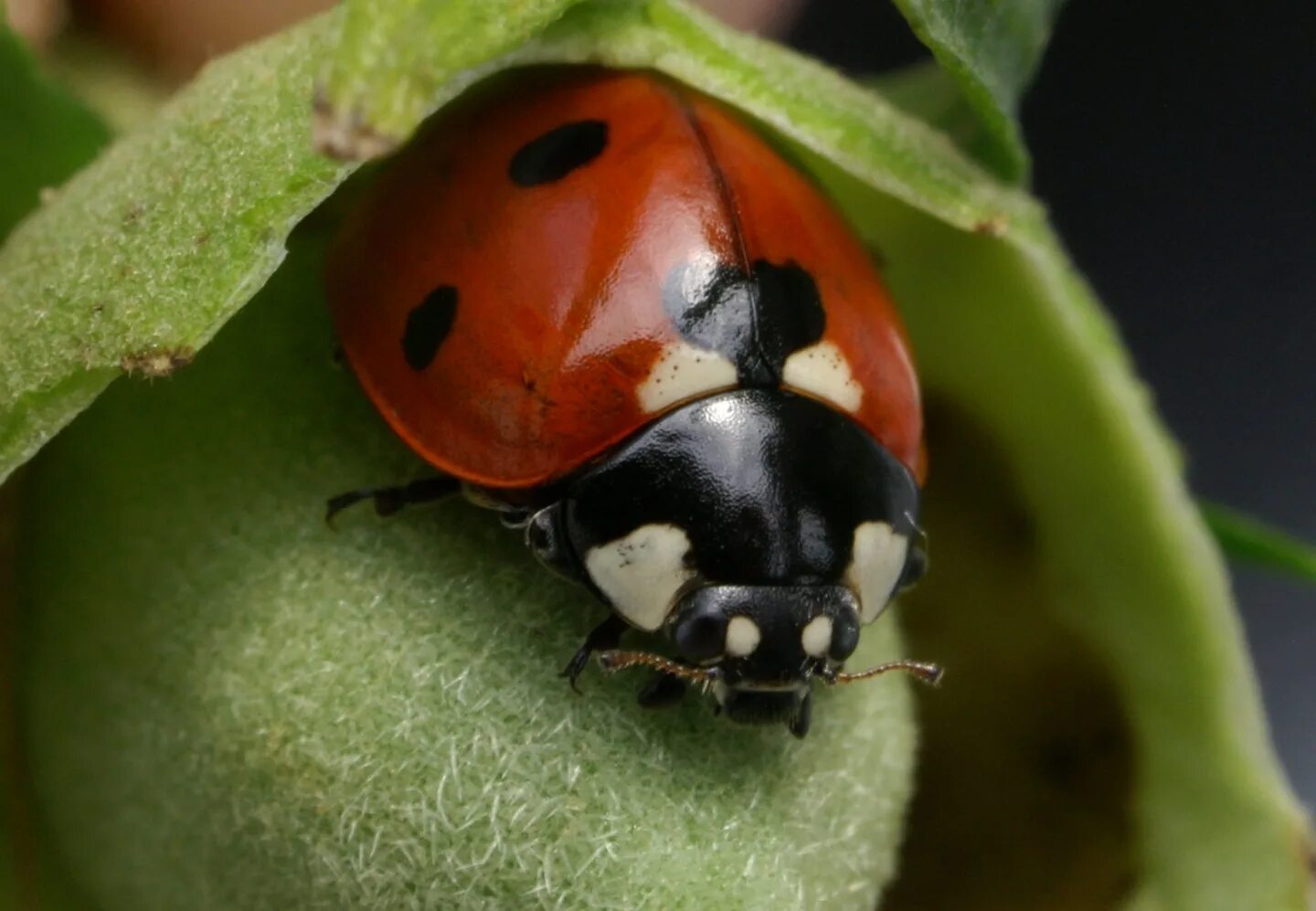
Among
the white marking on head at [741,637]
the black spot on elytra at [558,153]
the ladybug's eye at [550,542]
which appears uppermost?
the black spot on elytra at [558,153]

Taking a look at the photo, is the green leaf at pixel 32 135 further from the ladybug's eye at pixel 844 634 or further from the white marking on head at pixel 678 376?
the ladybug's eye at pixel 844 634

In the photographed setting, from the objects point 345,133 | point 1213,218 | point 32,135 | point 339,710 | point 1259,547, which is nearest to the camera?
point 345,133

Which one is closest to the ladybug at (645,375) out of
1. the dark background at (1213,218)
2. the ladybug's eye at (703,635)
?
the ladybug's eye at (703,635)

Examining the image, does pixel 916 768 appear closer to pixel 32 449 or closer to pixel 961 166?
pixel 961 166

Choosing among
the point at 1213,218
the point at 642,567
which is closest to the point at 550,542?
the point at 642,567

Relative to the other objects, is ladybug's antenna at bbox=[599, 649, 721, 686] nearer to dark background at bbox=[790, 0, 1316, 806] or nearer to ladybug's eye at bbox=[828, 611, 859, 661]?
ladybug's eye at bbox=[828, 611, 859, 661]

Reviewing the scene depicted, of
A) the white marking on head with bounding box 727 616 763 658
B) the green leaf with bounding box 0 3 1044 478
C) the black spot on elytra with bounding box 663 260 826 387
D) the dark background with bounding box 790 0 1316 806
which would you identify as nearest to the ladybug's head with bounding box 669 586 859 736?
the white marking on head with bounding box 727 616 763 658

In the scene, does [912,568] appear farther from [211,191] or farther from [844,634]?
[211,191]
